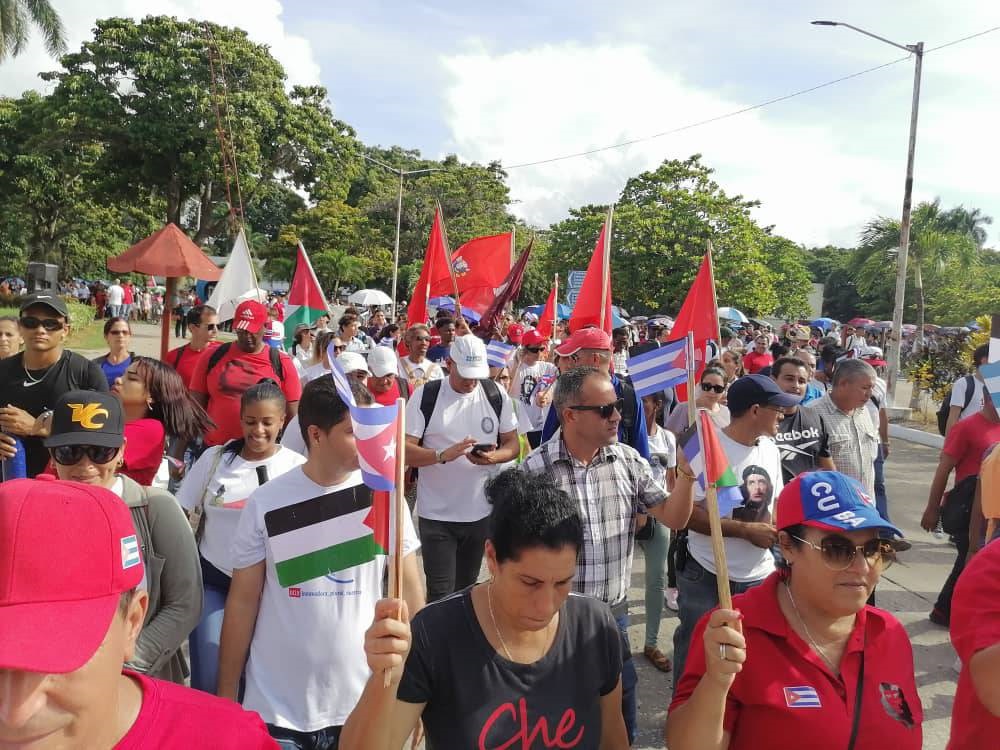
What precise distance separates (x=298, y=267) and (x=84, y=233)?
143 feet

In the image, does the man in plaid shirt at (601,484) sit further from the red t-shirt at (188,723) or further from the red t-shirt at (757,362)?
the red t-shirt at (757,362)

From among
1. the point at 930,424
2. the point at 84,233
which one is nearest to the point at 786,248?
the point at 930,424

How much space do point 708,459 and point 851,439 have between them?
2806 mm

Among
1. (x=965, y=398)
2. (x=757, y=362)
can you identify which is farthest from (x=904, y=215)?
(x=965, y=398)

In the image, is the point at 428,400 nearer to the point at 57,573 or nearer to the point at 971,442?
the point at 57,573

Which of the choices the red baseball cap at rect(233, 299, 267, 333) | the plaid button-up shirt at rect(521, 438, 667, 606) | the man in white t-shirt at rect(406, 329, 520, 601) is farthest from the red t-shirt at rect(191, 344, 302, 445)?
the plaid button-up shirt at rect(521, 438, 667, 606)

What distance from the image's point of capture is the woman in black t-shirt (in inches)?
75.8

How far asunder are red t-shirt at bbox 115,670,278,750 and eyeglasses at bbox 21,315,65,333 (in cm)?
317

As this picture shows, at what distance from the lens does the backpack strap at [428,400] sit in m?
4.55

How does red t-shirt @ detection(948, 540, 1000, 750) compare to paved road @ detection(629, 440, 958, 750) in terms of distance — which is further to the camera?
paved road @ detection(629, 440, 958, 750)

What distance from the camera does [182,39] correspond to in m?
26.2

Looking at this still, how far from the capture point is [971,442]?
5.18m

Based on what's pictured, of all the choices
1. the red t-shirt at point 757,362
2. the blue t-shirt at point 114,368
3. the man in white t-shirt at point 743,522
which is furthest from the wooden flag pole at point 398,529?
the red t-shirt at point 757,362

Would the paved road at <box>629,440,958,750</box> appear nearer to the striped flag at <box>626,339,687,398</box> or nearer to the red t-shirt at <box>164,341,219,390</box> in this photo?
the striped flag at <box>626,339,687,398</box>
